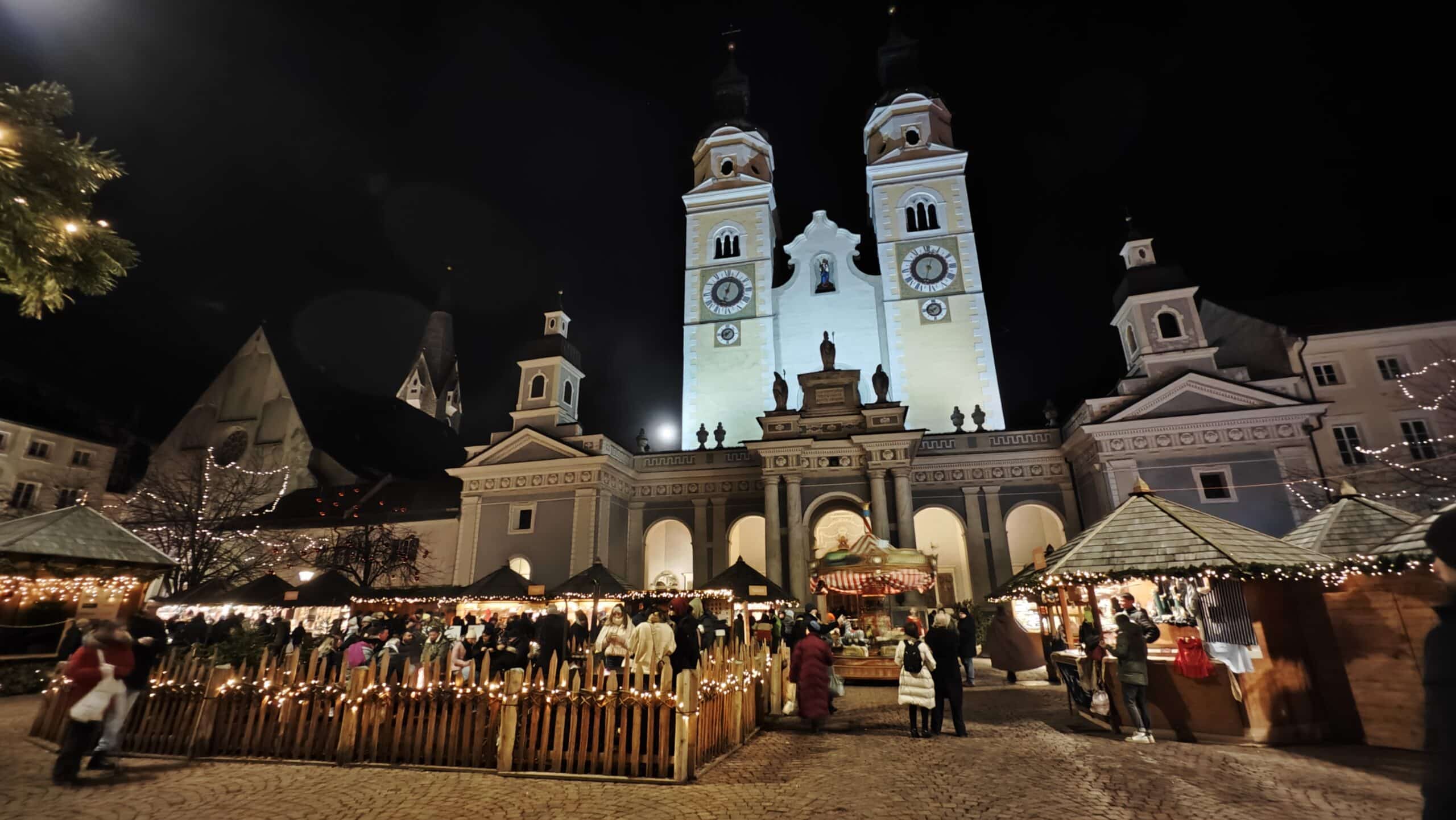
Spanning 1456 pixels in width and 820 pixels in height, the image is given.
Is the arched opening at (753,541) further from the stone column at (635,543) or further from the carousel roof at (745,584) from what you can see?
the carousel roof at (745,584)

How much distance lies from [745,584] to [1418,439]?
78.1 feet

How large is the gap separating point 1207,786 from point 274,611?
28.1 metres

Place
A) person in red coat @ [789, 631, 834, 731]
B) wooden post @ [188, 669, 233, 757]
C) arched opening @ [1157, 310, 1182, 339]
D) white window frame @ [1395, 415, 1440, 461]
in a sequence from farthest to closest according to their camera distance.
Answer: arched opening @ [1157, 310, 1182, 339] → white window frame @ [1395, 415, 1440, 461] → person in red coat @ [789, 631, 834, 731] → wooden post @ [188, 669, 233, 757]

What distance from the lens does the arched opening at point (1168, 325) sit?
25156 millimetres

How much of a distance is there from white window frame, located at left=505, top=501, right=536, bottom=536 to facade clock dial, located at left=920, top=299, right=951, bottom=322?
64.8 ft

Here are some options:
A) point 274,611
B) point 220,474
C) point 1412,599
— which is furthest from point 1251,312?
point 220,474

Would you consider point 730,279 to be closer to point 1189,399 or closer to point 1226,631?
point 1189,399

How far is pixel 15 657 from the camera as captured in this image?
45.5 feet

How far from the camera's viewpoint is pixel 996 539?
2531cm

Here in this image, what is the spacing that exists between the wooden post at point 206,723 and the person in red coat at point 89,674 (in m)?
0.96

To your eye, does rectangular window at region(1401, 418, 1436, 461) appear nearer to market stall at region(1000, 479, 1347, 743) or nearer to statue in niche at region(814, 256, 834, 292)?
market stall at region(1000, 479, 1347, 743)

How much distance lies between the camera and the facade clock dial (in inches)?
1219

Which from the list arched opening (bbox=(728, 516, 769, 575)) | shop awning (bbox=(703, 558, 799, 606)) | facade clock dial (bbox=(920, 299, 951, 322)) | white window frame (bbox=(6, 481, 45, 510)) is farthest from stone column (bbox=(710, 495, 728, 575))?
white window frame (bbox=(6, 481, 45, 510))

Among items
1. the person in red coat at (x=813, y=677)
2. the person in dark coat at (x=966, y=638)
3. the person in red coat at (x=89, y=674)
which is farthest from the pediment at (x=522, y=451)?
the person in red coat at (x=89, y=674)
